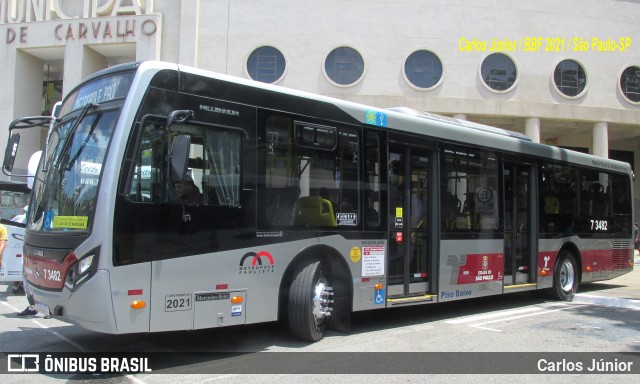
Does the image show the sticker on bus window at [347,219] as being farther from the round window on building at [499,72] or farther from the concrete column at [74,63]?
the concrete column at [74,63]

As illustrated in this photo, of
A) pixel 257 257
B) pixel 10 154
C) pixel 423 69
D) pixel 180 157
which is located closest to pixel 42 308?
pixel 10 154

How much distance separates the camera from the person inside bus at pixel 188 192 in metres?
5.58

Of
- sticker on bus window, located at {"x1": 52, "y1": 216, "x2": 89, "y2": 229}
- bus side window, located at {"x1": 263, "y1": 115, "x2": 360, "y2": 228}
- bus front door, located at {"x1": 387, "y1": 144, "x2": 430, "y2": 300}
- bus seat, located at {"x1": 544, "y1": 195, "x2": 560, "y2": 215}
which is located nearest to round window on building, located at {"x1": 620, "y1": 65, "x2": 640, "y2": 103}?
bus seat, located at {"x1": 544, "y1": 195, "x2": 560, "y2": 215}

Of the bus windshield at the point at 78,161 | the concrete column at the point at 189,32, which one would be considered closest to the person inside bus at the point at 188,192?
the bus windshield at the point at 78,161

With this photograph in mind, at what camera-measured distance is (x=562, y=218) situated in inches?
438

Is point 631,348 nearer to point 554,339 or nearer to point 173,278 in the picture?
point 554,339

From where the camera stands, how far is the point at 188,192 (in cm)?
568

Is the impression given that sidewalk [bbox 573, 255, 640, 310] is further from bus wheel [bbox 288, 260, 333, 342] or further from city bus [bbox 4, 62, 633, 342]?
bus wheel [bbox 288, 260, 333, 342]

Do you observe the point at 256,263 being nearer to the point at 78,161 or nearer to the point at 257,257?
the point at 257,257

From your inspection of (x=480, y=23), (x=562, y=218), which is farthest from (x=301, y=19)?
(x=562, y=218)

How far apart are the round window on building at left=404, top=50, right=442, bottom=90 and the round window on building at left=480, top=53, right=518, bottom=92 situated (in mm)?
2433

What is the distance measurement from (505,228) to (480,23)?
20472 mm

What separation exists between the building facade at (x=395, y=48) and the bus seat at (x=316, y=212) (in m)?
20.1

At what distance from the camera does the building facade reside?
88.3ft
